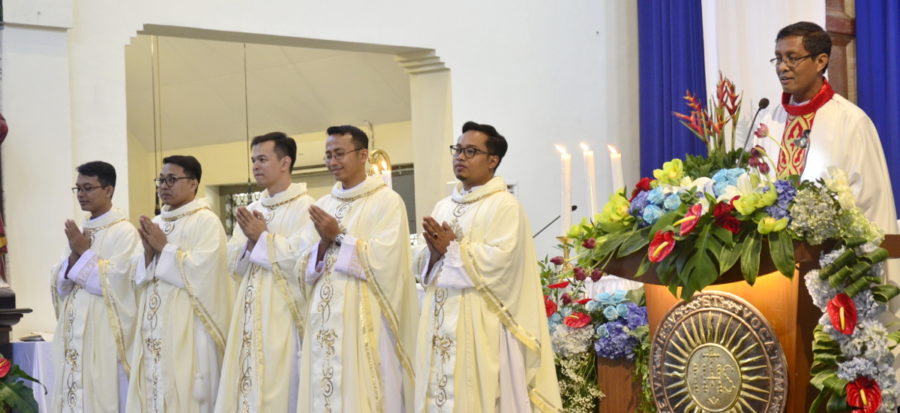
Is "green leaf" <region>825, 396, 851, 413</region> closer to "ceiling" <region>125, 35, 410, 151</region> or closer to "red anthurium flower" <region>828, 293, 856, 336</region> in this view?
"red anthurium flower" <region>828, 293, 856, 336</region>

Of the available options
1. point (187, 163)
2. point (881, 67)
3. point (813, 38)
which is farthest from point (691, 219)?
point (881, 67)

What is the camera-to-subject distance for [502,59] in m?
9.23

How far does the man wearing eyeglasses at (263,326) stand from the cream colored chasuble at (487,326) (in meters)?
0.89

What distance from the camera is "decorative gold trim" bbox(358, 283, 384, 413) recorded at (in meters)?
4.97

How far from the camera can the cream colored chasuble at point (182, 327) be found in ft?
18.5

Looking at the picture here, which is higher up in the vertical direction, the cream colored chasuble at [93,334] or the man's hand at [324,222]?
the man's hand at [324,222]

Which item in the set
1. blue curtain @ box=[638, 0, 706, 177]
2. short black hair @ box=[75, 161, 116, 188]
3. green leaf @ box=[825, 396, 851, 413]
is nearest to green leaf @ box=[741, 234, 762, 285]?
green leaf @ box=[825, 396, 851, 413]

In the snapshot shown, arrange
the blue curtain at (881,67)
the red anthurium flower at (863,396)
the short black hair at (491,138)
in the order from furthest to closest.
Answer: the blue curtain at (881,67) → the short black hair at (491,138) → the red anthurium flower at (863,396)

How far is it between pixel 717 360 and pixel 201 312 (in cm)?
289

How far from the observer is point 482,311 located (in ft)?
14.9

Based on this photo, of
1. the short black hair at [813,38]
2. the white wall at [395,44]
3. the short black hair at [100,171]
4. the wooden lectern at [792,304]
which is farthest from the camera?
the white wall at [395,44]

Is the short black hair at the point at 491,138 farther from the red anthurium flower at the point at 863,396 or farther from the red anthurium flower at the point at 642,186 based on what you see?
the red anthurium flower at the point at 863,396

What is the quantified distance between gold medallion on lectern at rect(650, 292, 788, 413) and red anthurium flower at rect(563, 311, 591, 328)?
1.13m

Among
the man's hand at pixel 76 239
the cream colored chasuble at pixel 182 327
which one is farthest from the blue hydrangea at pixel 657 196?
the man's hand at pixel 76 239
